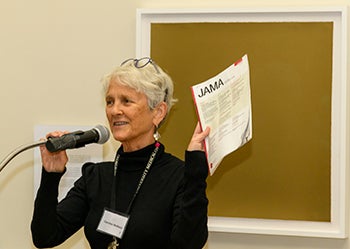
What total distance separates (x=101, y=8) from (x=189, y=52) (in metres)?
0.46

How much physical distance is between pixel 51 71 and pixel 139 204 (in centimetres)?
110

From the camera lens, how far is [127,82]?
1961mm

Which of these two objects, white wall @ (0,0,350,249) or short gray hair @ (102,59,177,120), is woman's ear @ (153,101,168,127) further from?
white wall @ (0,0,350,249)

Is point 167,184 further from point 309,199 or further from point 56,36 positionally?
point 56,36

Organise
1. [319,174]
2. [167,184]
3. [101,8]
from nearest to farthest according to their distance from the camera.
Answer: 1. [167,184]
2. [319,174]
3. [101,8]

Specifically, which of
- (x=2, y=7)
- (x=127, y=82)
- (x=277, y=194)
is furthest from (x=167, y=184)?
(x=2, y=7)

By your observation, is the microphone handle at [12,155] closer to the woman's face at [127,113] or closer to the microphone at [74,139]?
the microphone at [74,139]

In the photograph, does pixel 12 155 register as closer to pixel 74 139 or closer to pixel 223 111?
pixel 74 139

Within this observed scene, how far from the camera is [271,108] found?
2.58 meters

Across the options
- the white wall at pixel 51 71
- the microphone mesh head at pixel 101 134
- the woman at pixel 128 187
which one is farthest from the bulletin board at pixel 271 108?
the microphone mesh head at pixel 101 134

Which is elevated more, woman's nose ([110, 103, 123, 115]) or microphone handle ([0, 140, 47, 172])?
woman's nose ([110, 103, 123, 115])

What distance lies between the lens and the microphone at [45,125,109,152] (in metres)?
1.60

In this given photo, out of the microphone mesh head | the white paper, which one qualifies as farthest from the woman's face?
the white paper

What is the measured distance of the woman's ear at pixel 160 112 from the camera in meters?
2.01
